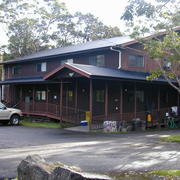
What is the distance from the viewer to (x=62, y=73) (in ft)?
65.2

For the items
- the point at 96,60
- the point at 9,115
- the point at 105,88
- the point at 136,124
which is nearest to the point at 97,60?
the point at 96,60

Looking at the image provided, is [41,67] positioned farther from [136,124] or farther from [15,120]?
[136,124]

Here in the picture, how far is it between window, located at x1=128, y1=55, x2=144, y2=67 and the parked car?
31.4 ft

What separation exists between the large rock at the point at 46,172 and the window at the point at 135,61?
18.0 metres

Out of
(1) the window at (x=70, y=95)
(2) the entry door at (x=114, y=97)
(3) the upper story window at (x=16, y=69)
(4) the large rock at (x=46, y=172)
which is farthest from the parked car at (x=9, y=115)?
(4) the large rock at (x=46, y=172)

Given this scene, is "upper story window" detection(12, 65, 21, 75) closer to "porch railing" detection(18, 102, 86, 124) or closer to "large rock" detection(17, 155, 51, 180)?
"porch railing" detection(18, 102, 86, 124)

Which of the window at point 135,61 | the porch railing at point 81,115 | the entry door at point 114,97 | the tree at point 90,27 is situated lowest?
the porch railing at point 81,115

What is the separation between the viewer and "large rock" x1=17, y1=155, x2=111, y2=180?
484 centimetres

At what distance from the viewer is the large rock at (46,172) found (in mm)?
4845

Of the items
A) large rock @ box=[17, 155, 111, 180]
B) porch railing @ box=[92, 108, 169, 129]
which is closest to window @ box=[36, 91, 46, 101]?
porch railing @ box=[92, 108, 169, 129]

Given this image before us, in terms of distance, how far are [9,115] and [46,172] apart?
16.4 metres

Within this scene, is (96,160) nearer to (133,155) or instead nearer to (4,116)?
(133,155)

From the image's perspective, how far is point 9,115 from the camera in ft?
69.0

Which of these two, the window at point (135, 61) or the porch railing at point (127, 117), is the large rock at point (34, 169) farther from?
the window at point (135, 61)
